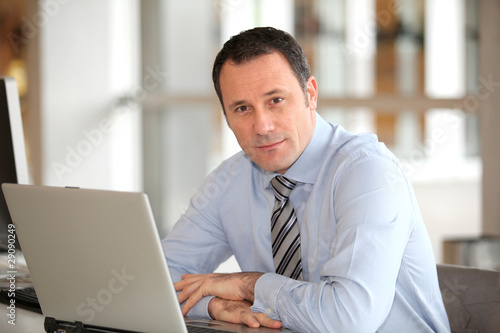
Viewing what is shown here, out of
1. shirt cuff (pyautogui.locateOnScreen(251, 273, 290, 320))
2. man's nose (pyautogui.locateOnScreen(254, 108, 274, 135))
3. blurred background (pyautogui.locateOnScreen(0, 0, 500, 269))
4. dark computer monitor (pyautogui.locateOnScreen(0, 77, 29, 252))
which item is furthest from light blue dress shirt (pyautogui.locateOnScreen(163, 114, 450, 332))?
blurred background (pyautogui.locateOnScreen(0, 0, 500, 269))

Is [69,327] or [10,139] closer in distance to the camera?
[69,327]

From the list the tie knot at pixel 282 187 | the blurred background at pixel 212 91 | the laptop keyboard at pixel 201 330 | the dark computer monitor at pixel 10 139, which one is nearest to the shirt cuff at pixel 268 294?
the laptop keyboard at pixel 201 330

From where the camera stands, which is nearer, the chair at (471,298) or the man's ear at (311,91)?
the chair at (471,298)

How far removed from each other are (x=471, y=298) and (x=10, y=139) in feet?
3.57

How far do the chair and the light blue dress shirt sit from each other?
60 mm

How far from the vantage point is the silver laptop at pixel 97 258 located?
3.36 feet

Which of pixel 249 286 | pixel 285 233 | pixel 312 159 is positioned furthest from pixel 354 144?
pixel 249 286

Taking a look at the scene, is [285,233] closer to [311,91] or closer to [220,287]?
[220,287]

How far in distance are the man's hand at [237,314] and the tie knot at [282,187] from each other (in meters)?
0.30

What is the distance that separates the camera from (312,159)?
1.56 m

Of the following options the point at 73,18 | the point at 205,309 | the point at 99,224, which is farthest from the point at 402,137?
the point at 99,224

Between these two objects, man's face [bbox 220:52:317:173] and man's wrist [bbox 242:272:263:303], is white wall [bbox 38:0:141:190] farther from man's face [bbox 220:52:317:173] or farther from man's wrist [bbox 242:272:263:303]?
man's wrist [bbox 242:272:263:303]

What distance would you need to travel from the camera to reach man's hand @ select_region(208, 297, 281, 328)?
1260 millimetres

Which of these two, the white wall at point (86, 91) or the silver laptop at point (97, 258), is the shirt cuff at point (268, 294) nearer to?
the silver laptop at point (97, 258)
